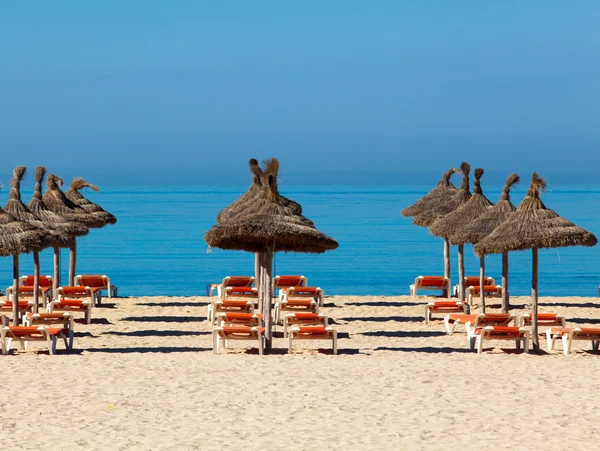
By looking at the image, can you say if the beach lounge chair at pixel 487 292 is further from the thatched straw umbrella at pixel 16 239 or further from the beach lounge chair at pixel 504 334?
the thatched straw umbrella at pixel 16 239

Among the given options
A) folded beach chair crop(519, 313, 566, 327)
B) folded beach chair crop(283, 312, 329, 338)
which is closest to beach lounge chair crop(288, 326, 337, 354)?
folded beach chair crop(283, 312, 329, 338)

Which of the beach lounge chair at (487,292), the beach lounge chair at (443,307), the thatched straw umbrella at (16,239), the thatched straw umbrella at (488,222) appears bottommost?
the beach lounge chair at (443,307)

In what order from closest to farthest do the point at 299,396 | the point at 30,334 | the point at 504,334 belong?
the point at 299,396 → the point at 30,334 → the point at 504,334

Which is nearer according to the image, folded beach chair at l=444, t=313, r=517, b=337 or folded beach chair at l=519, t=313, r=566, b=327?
folded beach chair at l=444, t=313, r=517, b=337

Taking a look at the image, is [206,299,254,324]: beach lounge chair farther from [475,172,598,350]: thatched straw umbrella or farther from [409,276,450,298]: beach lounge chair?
[409,276,450,298]: beach lounge chair

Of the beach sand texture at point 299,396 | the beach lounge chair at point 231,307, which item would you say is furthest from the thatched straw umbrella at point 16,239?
the beach lounge chair at point 231,307

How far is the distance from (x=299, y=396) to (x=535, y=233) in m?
4.71

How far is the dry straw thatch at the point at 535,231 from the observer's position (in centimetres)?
1302

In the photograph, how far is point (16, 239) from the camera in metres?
13.3

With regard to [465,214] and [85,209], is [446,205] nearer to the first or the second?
[465,214]

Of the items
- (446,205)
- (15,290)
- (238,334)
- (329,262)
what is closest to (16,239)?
(15,290)

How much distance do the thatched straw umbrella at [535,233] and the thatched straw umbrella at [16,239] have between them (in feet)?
19.3

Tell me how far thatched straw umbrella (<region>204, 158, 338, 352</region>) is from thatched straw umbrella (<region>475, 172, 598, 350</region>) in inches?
86.5

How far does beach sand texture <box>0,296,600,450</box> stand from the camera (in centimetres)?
805
